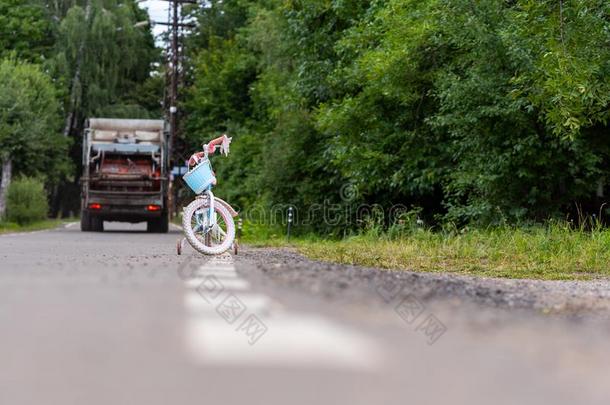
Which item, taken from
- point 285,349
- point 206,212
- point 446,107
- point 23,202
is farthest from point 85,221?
point 285,349

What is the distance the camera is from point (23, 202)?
118 feet

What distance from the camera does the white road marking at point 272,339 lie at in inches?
148

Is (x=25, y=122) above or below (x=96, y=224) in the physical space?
above

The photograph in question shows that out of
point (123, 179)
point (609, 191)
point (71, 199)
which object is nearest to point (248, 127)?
point (123, 179)

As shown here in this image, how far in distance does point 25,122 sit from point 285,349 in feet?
125

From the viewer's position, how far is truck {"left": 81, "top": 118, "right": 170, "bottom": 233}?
2703cm

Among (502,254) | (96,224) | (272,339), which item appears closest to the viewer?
(272,339)

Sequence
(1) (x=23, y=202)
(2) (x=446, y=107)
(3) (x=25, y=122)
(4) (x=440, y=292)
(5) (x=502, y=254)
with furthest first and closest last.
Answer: (3) (x=25, y=122)
(1) (x=23, y=202)
(2) (x=446, y=107)
(5) (x=502, y=254)
(4) (x=440, y=292)

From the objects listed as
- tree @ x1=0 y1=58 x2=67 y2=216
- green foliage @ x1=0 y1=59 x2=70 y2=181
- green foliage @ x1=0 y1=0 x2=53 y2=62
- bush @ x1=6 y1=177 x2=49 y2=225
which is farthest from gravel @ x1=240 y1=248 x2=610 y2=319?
green foliage @ x1=0 y1=0 x2=53 y2=62

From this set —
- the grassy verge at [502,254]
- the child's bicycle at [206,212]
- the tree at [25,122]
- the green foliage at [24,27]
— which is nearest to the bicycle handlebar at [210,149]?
the child's bicycle at [206,212]

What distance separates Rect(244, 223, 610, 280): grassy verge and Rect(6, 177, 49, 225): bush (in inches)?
984

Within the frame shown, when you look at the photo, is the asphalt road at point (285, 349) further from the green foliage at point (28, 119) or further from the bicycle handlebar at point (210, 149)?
the green foliage at point (28, 119)

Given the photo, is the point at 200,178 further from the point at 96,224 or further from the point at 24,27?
the point at 24,27

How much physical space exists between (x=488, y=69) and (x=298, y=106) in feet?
32.3
